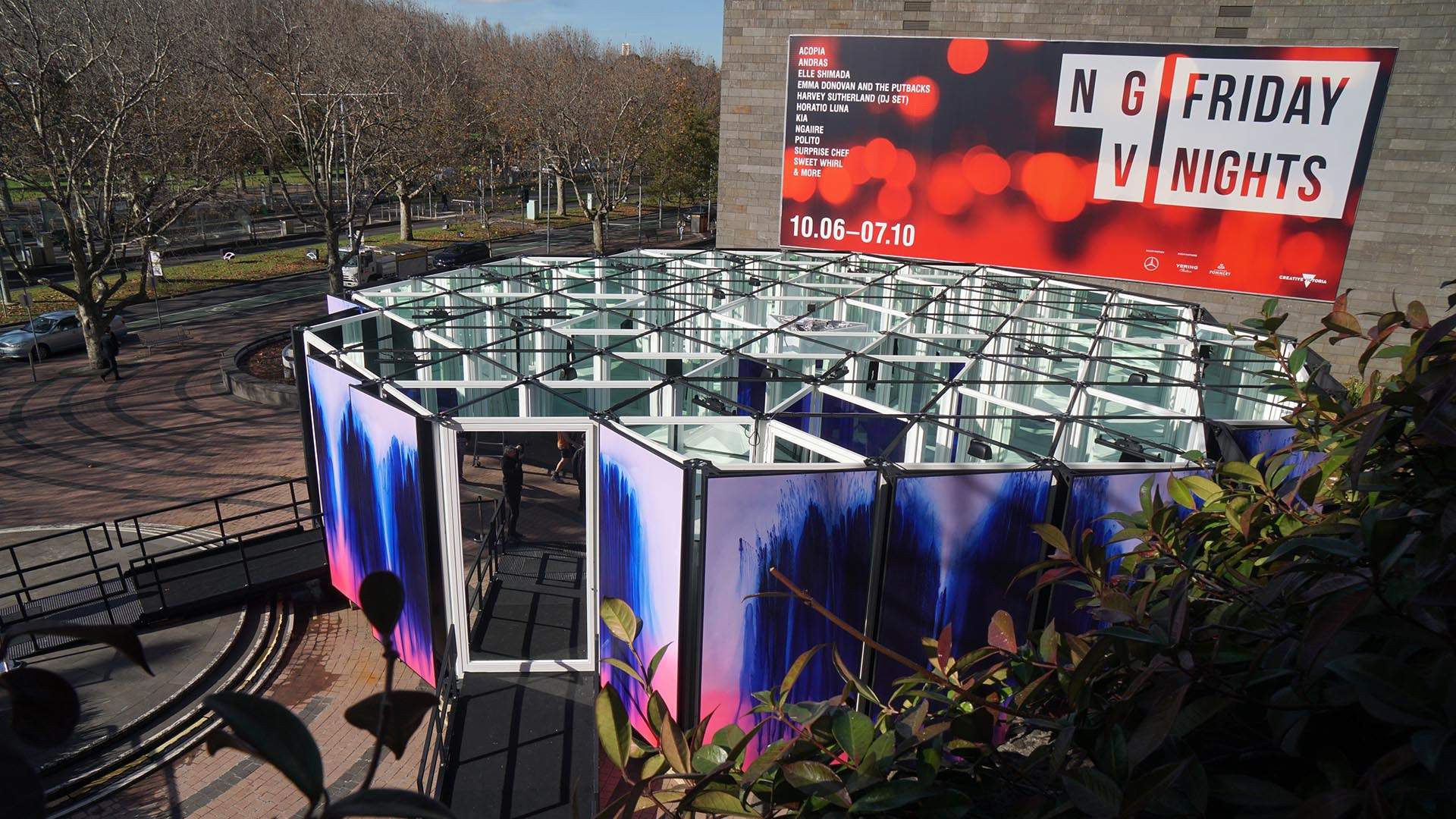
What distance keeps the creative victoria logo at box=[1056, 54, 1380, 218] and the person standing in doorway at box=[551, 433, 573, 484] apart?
50.0 feet

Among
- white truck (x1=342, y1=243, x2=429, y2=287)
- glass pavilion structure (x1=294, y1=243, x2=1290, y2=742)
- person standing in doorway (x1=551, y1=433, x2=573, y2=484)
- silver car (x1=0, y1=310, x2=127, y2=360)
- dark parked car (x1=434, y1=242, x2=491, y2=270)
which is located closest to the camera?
glass pavilion structure (x1=294, y1=243, x2=1290, y2=742)

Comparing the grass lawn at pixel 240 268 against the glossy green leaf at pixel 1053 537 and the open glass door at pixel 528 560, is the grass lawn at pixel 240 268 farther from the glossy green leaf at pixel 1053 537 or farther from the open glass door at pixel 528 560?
the glossy green leaf at pixel 1053 537

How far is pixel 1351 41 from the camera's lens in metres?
18.8

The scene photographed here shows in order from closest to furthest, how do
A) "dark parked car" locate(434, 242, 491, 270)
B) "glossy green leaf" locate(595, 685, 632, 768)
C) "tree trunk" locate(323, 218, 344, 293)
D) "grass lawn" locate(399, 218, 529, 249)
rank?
"glossy green leaf" locate(595, 685, 632, 768) < "tree trunk" locate(323, 218, 344, 293) < "dark parked car" locate(434, 242, 491, 270) < "grass lawn" locate(399, 218, 529, 249)

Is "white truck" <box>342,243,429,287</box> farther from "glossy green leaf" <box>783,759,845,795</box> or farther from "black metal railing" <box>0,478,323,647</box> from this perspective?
"glossy green leaf" <box>783,759,845,795</box>

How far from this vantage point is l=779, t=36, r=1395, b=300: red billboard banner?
19125mm

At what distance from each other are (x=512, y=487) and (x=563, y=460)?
9.83 ft

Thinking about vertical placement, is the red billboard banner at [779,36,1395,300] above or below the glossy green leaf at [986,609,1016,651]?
above

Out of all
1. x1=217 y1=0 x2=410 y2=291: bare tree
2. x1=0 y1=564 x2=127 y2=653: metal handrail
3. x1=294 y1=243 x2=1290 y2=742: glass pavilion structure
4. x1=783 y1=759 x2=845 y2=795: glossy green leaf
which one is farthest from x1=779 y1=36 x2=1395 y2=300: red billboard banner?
x1=783 y1=759 x2=845 y2=795: glossy green leaf

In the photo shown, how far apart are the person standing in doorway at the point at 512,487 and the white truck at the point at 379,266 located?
1207 cm

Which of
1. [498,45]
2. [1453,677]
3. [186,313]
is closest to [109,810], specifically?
[1453,677]

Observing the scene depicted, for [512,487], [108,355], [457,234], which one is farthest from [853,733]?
[457,234]

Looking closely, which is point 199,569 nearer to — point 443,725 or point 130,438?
point 443,725

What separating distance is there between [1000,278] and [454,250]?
90.6 ft
